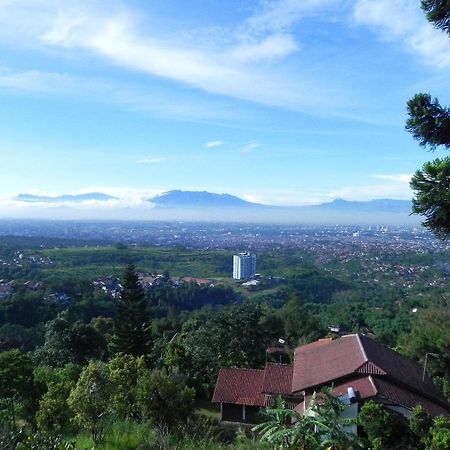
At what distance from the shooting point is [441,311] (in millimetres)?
20156

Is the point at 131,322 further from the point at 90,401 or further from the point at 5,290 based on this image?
the point at 5,290

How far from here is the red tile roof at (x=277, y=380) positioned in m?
12.5

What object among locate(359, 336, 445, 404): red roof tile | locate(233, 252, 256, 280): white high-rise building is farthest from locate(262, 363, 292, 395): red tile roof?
locate(233, 252, 256, 280): white high-rise building

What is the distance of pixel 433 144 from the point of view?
186 inches

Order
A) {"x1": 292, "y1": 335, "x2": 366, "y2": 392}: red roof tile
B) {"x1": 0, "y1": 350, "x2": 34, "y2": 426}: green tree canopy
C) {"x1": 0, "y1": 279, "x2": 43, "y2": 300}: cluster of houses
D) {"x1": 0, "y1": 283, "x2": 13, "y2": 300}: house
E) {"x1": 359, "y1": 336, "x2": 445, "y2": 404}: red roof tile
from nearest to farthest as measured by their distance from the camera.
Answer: {"x1": 0, "y1": 350, "x2": 34, "y2": 426}: green tree canopy, {"x1": 292, "y1": 335, "x2": 366, "y2": 392}: red roof tile, {"x1": 359, "y1": 336, "x2": 445, "y2": 404}: red roof tile, {"x1": 0, "y1": 283, "x2": 13, "y2": 300}: house, {"x1": 0, "y1": 279, "x2": 43, "y2": 300}: cluster of houses

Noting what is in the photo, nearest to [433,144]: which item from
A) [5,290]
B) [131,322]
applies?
[131,322]

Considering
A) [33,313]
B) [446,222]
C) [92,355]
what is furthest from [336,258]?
[446,222]

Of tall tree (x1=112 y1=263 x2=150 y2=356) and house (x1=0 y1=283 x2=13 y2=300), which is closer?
tall tree (x1=112 y1=263 x2=150 y2=356)

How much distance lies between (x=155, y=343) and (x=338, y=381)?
1201 centimetres

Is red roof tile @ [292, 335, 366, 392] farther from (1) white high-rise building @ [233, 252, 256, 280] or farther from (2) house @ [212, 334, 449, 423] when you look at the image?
(1) white high-rise building @ [233, 252, 256, 280]

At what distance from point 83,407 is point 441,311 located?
1731 cm

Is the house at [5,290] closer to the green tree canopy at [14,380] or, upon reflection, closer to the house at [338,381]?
the green tree canopy at [14,380]

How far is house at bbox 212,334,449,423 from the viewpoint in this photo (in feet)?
31.8

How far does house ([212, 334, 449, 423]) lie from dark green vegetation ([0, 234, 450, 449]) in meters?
1.19
